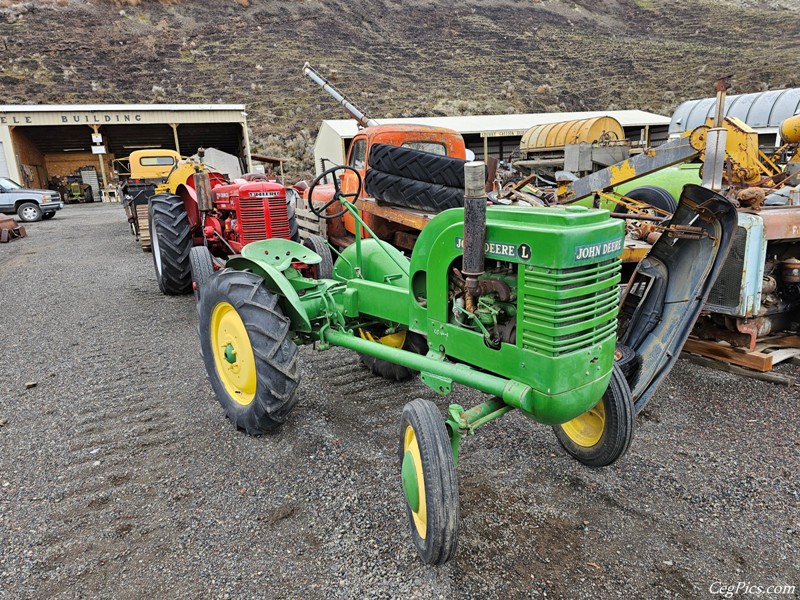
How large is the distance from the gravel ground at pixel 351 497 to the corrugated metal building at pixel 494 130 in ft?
58.5

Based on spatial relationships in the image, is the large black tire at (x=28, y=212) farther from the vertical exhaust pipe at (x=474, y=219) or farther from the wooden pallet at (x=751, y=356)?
the vertical exhaust pipe at (x=474, y=219)

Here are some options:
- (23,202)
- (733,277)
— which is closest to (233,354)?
(733,277)

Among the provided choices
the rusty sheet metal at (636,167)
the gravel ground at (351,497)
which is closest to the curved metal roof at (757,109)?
the rusty sheet metal at (636,167)

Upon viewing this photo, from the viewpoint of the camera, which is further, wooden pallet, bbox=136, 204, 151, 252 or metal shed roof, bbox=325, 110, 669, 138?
metal shed roof, bbox=325, 110, 669, 138

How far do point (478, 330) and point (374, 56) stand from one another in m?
40.7

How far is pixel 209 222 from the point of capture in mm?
6699

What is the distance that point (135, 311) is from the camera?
21.1 feet

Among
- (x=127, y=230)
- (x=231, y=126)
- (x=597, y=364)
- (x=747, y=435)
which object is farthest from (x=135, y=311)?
(x=231, y=126)

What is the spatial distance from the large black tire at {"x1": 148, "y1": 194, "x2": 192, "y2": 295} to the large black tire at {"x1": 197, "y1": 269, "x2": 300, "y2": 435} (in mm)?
3262

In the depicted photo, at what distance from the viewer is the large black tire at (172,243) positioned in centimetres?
661

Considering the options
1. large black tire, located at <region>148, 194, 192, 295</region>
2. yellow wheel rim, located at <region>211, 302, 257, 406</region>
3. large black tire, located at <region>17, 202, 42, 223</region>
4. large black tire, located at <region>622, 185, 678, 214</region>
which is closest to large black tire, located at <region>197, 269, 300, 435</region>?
yellow wheel rim, located at <region>211, 302, 257, 406</region>

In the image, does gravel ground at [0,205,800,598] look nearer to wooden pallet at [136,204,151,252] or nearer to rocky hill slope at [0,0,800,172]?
wooden pallet at [136,204,151,252]

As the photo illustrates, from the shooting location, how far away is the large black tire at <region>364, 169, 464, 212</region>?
460cm

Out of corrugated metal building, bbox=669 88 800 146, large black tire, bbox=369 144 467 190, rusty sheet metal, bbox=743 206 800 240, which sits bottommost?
rusty sheet metal, bbox=743 206 800 240
